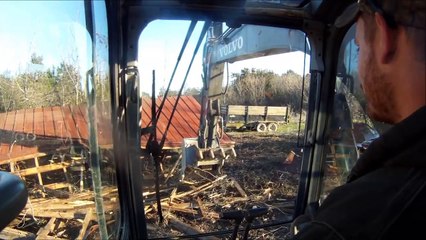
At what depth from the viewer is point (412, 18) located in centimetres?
71

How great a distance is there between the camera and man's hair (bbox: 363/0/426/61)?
697 mm

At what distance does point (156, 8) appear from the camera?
2230mm

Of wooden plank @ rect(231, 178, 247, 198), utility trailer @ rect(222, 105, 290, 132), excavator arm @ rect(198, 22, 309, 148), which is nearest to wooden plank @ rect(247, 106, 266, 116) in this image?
utility trailer @ rect(222, 105, 290, 132)

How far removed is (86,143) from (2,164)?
375mm

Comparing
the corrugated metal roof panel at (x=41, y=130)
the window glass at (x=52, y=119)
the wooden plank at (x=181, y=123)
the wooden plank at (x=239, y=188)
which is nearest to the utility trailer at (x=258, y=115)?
the wooden plank at (x=181, y=123)

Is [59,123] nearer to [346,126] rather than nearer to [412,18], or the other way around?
[412,18]

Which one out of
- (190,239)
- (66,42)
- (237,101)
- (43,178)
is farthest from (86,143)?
(237,101)

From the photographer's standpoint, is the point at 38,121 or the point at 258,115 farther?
the point at 258,115

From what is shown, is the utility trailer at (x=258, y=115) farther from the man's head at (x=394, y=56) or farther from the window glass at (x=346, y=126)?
the man's head at (x=394, y=56)

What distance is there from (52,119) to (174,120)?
1.42 meters

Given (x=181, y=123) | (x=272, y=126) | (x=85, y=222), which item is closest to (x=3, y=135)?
(x=85, y=222)

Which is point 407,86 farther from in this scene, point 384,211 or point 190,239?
point 190,239

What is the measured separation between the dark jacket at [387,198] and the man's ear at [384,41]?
0.42ft

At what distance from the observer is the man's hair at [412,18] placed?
697 mm
